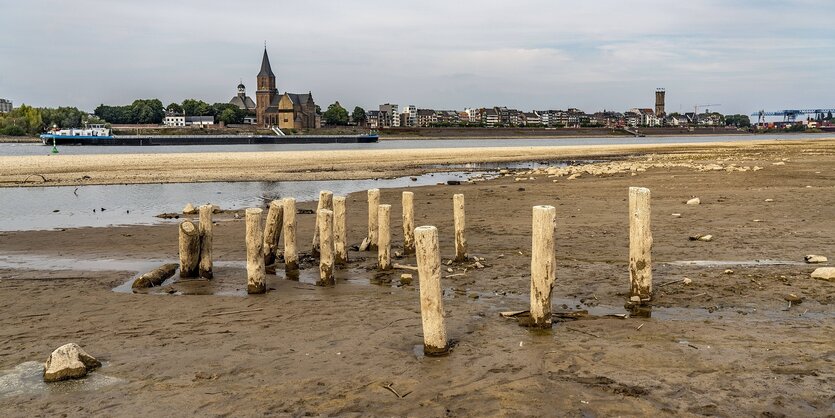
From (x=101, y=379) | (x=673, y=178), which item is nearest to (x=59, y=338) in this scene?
(x=101, y=379)

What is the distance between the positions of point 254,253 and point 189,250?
1976mm

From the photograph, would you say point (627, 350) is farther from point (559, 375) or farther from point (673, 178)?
point (673, 178)

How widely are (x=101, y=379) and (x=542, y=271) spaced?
5.11 m

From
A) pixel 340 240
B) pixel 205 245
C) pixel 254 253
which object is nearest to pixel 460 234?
pixel 340 240

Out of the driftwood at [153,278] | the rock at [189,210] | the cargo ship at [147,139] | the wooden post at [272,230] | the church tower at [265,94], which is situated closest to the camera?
the driftwood at [153,278]

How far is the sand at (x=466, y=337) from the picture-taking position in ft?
20.3

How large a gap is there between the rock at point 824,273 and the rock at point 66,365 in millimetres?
10145

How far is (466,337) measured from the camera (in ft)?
26.3

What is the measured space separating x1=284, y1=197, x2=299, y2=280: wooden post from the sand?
1.41 ft

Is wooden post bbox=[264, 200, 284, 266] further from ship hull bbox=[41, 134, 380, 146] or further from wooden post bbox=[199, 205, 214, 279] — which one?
ship hull bbox=[41, 134, 380, 146]

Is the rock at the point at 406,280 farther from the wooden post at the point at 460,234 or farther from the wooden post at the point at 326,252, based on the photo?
the wooden post at the point at 460,234

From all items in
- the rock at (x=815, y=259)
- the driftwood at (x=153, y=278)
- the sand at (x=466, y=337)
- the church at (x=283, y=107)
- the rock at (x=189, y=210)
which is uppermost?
the church at (x=283, y=107)

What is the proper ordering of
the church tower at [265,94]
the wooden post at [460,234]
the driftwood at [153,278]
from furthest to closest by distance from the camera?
the church tower at [265,94] < the wooden post at [460,234] < the driftwood at [153,278]

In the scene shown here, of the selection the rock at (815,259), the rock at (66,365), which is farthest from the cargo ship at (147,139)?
the rock at (815,259)
